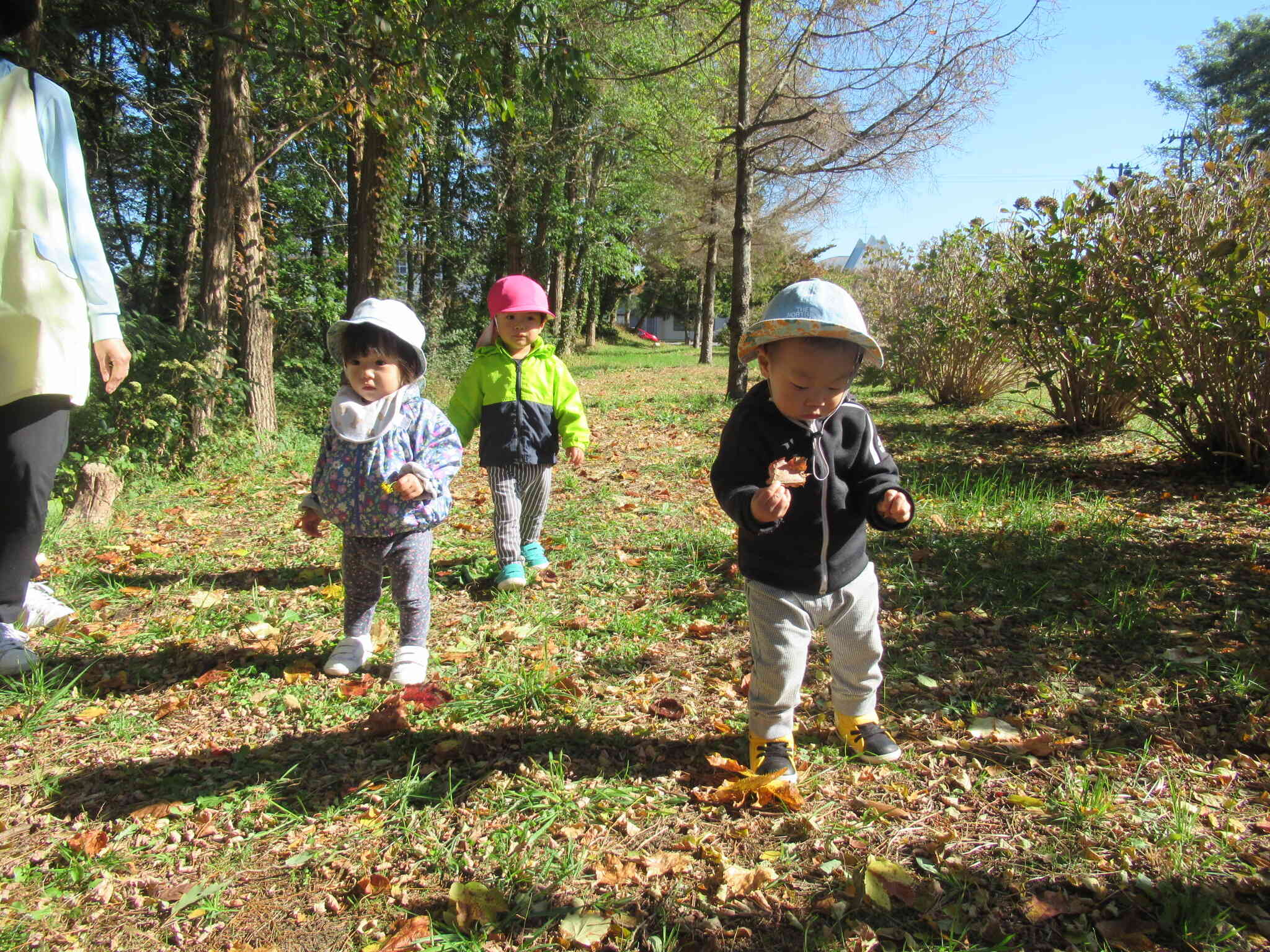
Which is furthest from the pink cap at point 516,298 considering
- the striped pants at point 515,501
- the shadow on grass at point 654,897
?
the shadow on grass at point 654,897

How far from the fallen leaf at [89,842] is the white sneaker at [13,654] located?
115cm

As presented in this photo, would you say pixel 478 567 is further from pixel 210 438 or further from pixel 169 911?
pixel 210 438

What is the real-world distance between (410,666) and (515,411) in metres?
1.47

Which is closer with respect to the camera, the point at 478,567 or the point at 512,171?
the point at 478,567

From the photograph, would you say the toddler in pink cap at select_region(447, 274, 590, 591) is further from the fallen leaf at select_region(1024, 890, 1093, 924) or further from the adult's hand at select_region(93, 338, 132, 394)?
the fallen leaf at select_region(1024, 890, 1093, 924)

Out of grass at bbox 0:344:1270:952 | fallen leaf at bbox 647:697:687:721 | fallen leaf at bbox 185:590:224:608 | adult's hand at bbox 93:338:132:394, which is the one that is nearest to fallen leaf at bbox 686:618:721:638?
grass at bbox 0:344:1270:952

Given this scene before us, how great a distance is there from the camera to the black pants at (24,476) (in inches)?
108

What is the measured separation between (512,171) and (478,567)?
1652 centimetres

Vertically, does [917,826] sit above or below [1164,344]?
below

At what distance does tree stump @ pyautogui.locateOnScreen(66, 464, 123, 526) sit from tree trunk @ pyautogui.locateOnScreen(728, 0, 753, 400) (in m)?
6.97

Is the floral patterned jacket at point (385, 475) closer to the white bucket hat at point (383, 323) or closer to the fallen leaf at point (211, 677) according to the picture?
the white bucket hat at point (383, 323)

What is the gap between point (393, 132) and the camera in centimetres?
796

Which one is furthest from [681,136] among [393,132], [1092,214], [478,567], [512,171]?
[478,567]

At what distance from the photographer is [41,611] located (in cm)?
344
